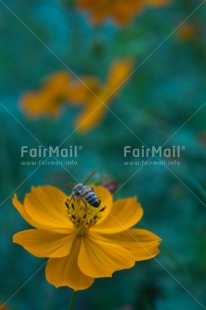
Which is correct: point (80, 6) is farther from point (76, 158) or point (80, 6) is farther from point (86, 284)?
point (86, 284)

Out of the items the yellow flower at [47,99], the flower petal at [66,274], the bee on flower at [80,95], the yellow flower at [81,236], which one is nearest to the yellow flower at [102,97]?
the bee on flower at [80,95]

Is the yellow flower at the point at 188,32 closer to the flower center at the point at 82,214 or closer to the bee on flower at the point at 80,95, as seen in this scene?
the bee on flower at the point at 80,95

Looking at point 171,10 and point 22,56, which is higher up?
point 171,10

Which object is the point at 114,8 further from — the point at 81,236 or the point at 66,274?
the point at 66,274

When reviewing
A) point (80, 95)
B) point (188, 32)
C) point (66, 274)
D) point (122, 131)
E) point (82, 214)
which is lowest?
point (66, 274)

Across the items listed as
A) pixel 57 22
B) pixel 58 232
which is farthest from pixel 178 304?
pixel 57 22

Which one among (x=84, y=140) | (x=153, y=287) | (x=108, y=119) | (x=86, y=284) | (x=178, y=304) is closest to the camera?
(x=86, y=284)

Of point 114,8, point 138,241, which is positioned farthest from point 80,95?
point 138,241
